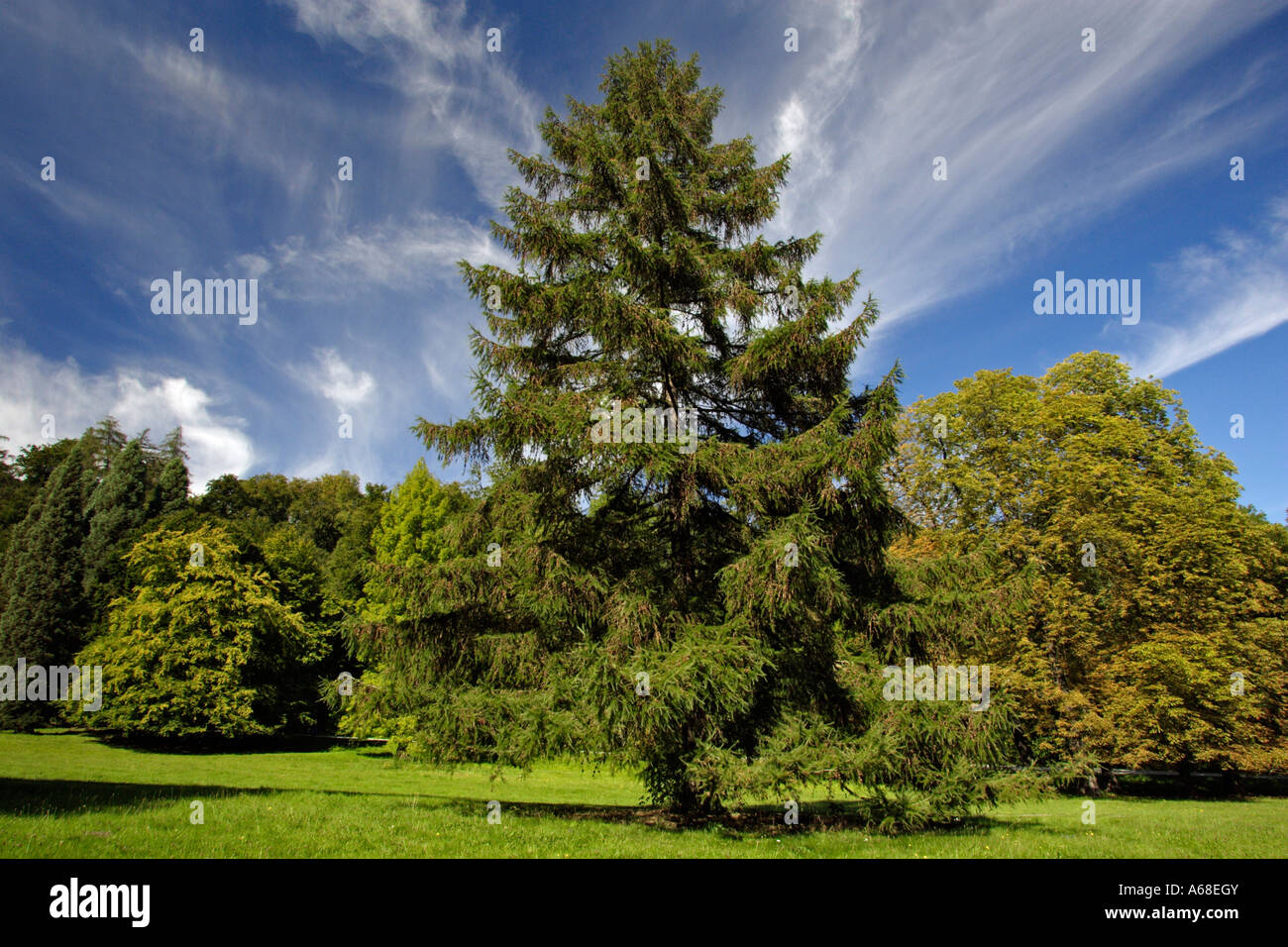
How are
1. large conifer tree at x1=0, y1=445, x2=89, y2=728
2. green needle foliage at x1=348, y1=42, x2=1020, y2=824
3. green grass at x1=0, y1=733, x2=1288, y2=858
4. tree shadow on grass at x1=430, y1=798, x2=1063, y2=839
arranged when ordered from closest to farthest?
green grass at x1=0, y1=733, x2=1288, y2=858
green needle foliage at x1=348, y1=42, x2=1020, y2=824
tree shadow on grass at x1=430, y1=798, x2=1063, y2=839
large conifer tree at x1=0, y1=445, x2=89, y2=728

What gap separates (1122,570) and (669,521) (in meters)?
15.0

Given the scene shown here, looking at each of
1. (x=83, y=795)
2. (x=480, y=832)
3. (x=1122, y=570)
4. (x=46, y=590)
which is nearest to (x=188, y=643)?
(x=46, y=590)

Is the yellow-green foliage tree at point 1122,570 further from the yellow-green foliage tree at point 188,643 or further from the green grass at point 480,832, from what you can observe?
the yellow-green foliage tree at point 188,643

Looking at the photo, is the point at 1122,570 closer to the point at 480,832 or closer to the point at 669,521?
the point at 669,521

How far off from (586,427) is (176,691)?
990 inches

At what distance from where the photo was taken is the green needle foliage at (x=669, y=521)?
7664 mm

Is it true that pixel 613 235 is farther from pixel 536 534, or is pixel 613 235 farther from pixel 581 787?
pixel 581 787

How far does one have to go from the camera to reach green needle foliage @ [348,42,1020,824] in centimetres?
766

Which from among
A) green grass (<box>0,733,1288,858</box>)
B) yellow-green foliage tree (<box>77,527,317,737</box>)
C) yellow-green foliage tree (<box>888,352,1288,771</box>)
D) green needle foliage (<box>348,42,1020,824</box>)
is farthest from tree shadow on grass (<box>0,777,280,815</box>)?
yellow-green foliage tree (<box>888,352,1288,771</box>)

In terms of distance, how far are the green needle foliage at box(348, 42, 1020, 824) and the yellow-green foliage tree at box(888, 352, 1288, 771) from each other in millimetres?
9823

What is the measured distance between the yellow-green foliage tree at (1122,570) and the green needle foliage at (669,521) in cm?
982

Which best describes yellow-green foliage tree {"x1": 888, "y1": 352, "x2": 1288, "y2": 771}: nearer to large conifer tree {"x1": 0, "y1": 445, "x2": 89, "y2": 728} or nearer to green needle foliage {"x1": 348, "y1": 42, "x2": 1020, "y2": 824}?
green needle foliage {"x1": 348, "y1": 42, "x2": 1020, "y2": 824}

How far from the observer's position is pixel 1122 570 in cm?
1745

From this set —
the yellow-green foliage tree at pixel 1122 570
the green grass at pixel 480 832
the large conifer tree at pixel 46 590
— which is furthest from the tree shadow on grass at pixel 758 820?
the large conifer tree at pixel 46 590
